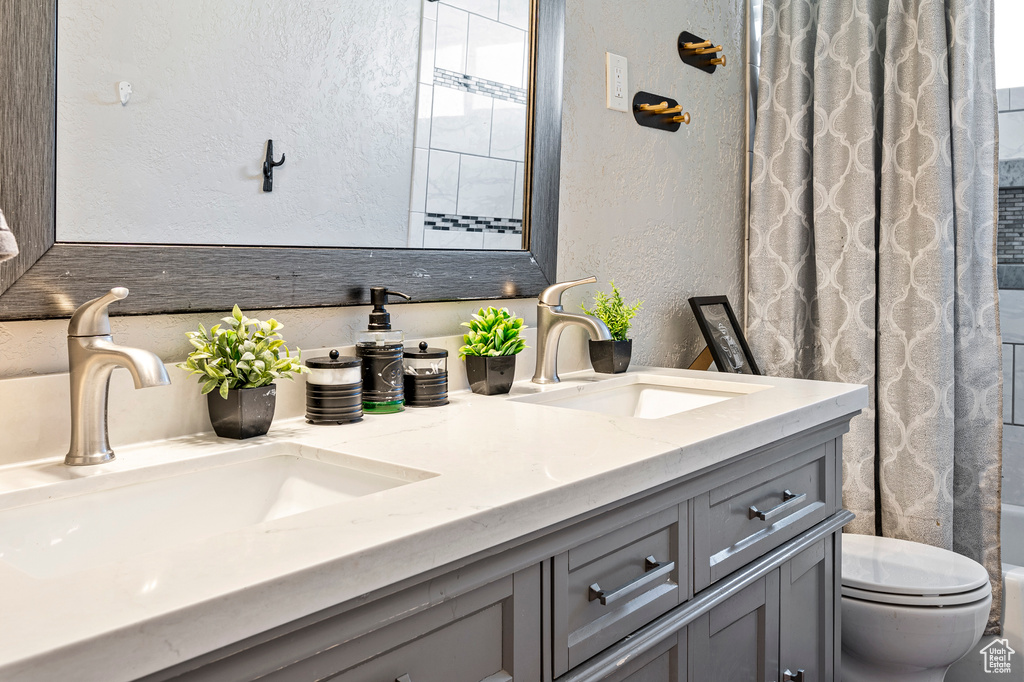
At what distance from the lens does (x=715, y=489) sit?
1.08m

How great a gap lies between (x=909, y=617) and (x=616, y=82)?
4.24 ft

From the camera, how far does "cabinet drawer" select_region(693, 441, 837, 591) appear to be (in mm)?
1065

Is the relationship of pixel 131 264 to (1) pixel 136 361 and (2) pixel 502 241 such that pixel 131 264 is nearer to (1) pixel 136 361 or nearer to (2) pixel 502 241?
(1) pixel 136 361

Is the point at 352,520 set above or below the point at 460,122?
below

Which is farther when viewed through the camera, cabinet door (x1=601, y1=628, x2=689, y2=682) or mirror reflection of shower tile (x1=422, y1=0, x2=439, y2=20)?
mirror reflection of shower tile (x1=422, y1=0, x2=439, y2=20)

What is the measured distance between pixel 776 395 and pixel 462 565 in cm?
82

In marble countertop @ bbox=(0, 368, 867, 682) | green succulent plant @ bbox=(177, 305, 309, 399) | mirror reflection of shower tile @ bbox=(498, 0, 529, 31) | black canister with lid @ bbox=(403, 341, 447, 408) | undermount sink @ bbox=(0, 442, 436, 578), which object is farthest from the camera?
mirror reflection of shower tile @ bbox=(498, 0, 529, 31)

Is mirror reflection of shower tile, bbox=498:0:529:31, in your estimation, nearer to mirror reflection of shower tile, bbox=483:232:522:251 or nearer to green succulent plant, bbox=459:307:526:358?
mirror reflection of shower tile, bbox=483:232:522:251

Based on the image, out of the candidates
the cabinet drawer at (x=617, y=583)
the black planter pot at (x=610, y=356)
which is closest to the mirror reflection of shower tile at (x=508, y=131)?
the black planter pot at (x=610, y=356)

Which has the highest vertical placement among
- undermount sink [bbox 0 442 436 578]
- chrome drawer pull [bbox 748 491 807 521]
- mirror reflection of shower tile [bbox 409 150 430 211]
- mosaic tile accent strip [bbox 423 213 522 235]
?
mirror reflection of shower tile [bbox 409 150 430 211]

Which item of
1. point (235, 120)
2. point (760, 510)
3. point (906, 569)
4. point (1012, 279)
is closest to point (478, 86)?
point (235, 120)

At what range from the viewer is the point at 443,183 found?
55.1 inches

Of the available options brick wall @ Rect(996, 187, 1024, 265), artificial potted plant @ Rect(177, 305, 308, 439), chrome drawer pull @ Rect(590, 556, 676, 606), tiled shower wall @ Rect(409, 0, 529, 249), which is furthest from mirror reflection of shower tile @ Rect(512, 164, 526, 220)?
brick wall @ Rect(996, 187, 1024, 265)

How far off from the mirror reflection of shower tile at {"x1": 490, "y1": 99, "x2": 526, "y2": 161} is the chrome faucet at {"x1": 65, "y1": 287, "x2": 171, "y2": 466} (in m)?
0.80
